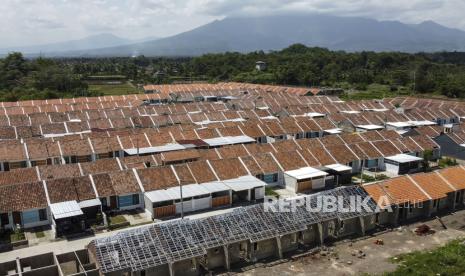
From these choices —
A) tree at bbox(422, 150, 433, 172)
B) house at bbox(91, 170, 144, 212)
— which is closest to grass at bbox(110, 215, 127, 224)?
house at bbox(91, 170, 144, 212)

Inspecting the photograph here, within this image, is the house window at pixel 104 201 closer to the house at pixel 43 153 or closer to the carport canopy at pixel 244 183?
the carport canopy at pixel 244 183

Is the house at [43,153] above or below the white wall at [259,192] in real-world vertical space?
above

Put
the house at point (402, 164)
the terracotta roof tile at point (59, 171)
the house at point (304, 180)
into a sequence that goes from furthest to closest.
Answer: the house at point (402, 164)
the house at point (304, 180)
the terracotta roof tile at point (59, 171)

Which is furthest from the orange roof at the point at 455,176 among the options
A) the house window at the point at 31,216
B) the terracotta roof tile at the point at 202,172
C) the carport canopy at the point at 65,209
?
the house window at the point at 31,216

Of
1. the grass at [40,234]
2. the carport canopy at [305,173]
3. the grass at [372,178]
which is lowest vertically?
the grass at [40,234]

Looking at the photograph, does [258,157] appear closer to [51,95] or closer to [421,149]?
[421,149]

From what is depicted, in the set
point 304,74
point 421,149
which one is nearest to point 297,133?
point 421,149

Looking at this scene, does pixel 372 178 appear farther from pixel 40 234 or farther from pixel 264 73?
pixel 264 73
